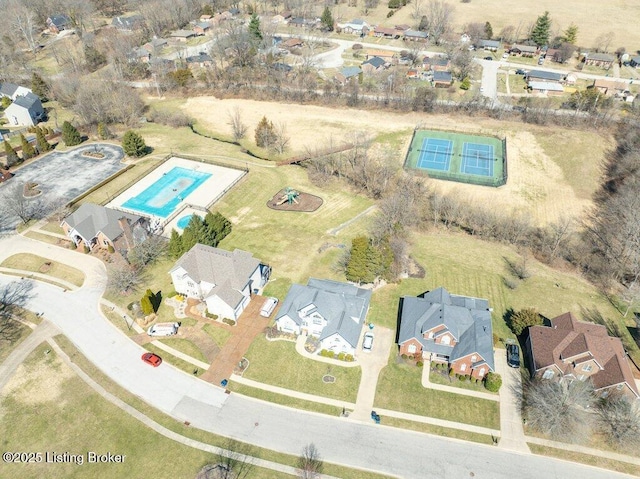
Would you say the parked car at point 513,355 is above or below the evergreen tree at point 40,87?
below

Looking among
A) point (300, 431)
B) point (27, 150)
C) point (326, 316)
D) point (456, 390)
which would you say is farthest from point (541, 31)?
point (27, 150)

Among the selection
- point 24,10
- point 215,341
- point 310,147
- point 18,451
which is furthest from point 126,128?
point 24,10

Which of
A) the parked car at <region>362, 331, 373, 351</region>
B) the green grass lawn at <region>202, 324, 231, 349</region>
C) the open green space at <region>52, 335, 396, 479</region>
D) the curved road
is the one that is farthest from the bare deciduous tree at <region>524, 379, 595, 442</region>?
the green grass lawn at <region>202, 324, 231, 349</region>

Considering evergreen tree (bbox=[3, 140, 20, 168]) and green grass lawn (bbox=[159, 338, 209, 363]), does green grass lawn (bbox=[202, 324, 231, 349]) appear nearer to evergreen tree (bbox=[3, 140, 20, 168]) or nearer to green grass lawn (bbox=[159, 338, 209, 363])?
green grass lawn (bbox=[159, 338, 209, 363])

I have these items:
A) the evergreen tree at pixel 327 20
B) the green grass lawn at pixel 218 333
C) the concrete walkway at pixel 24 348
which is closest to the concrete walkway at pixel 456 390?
the green grass lawn at pixel 218 333

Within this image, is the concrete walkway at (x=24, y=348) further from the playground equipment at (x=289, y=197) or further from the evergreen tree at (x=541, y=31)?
the evergreen tree at (x=541, y=31)

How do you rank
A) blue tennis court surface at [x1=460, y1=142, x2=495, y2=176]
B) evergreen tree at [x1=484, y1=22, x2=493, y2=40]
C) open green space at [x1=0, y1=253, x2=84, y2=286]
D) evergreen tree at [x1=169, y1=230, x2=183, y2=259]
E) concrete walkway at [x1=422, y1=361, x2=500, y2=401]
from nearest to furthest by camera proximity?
concrete walkway at [x1=422, y1=361, x2=500, y2=401] → open green space at [x1=0, y1=253, x2=84, y2=286] → evergreen tree at [x1=169, y1=230, x2=183, y2=259] → blue tennis court surface at [x1=460, y1=142, x2=495, y2=176] → evergreen tree at [x1=484, y1=22, x2=493, y2=40]

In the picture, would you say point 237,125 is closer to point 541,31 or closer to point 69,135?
point 69,135
